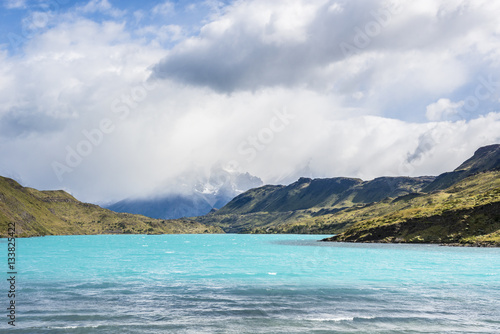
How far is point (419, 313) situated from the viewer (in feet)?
111

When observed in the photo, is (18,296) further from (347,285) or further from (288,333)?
(347,285)

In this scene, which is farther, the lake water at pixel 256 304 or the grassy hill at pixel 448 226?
the grassy hill at pixel 448 226

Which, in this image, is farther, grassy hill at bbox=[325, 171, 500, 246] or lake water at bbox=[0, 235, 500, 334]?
grassy hill at bbox=[325, 171, 500, 246]

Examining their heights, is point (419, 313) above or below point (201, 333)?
below

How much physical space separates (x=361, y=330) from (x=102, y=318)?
20790 mm

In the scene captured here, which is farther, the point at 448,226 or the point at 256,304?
the point at 448,226

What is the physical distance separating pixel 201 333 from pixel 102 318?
32.5 feet

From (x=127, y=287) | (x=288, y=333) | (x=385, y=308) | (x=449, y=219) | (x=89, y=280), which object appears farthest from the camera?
(x=449, y=219)

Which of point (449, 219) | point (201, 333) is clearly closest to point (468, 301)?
point (201, 333)

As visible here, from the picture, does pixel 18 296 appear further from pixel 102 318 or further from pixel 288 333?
pixel 288 333

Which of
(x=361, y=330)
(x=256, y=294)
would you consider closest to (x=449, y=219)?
(x=256, y=294)

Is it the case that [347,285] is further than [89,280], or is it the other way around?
[89,280]

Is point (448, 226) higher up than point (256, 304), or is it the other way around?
point (256, 304)

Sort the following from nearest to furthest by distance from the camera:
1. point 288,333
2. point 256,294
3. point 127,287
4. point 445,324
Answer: point 288,333 → point 445,324 → point 256,294 → point 127,287
